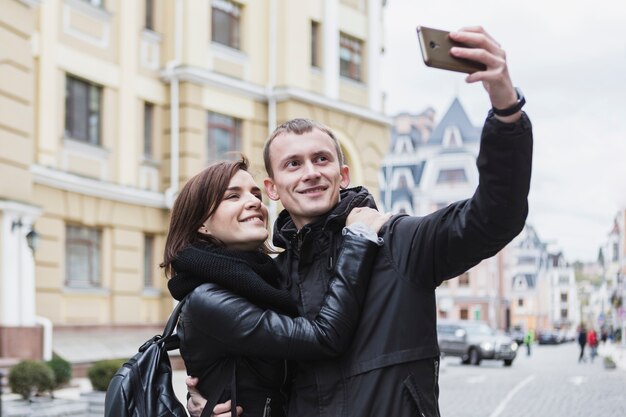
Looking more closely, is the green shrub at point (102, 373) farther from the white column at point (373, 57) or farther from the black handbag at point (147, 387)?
the white column at point (373, 57)

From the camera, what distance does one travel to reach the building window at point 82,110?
2036 cm

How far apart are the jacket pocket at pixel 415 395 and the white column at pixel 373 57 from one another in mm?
24581

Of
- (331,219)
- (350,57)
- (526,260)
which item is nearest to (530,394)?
(350,57)

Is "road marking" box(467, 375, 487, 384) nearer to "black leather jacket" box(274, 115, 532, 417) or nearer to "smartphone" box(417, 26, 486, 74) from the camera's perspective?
"black leather jacket" box(274, 115, 532, 417)

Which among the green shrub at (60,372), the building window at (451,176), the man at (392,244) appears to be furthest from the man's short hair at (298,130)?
the building window at (451,176)

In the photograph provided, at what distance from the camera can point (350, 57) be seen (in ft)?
88.1

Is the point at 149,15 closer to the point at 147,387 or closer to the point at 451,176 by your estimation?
the point at 147,387

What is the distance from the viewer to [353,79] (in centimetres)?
2673

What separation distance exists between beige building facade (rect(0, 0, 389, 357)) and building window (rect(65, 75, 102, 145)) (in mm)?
35

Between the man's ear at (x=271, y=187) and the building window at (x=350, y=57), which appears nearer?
the man's ear at (x=271, y=187)

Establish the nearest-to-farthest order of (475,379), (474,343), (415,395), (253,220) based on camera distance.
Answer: (415,395), (253,220), (475,379), (474,343)

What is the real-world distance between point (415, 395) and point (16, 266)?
49.4 ft

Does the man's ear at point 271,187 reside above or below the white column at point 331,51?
below

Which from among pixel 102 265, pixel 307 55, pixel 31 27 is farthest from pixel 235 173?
pixel 307 55
